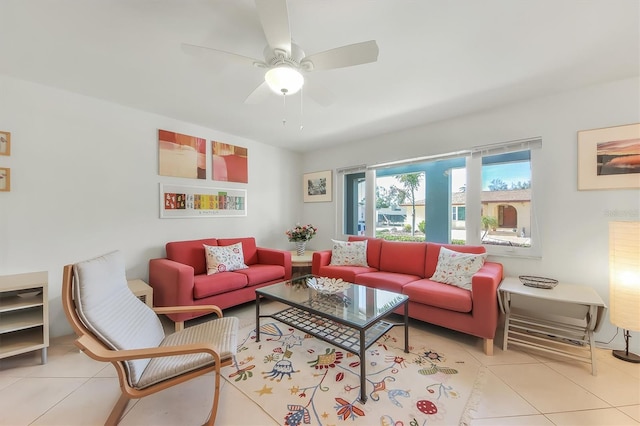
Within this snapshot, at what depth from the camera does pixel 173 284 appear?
2451 mm

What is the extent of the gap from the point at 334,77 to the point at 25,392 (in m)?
3.20

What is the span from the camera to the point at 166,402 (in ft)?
5.16

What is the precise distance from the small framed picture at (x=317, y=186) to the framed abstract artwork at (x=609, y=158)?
121 inches

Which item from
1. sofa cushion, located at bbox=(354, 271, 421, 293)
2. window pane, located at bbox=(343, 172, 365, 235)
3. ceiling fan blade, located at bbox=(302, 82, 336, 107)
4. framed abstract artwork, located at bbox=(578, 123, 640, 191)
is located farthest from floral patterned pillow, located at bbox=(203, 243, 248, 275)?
framed abstract artwork, located at bbox=(578, 123, 640, 191)

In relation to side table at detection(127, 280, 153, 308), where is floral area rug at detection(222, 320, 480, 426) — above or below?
below

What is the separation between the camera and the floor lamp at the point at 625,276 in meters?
1.84

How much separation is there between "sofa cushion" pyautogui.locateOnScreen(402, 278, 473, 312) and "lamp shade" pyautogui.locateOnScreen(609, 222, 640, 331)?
40.7 inches

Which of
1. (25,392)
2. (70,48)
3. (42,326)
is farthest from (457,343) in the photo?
(70,48)

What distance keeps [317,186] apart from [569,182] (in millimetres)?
3288

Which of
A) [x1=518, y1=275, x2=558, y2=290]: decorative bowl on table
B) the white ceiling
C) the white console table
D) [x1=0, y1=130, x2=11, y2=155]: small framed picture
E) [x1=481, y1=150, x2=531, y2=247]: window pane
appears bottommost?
the white console table

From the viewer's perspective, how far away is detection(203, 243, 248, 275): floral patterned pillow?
9.83ft

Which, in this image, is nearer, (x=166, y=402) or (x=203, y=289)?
(x=166, y=402)

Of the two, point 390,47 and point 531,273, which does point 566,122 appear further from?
point 390,47

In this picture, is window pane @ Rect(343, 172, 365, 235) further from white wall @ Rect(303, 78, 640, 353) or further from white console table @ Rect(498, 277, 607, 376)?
white console table @ Rect(498, 277, 607, 376)
